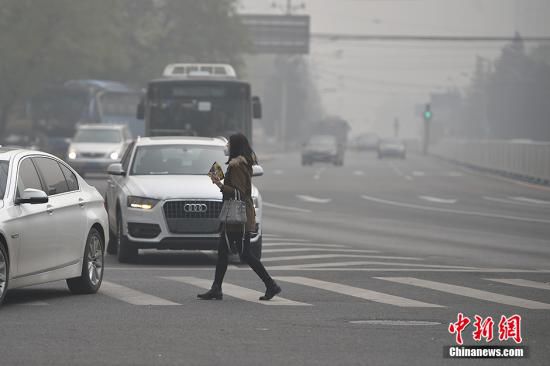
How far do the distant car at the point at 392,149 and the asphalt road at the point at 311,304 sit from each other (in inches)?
2962

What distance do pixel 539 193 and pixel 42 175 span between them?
30.0 metres

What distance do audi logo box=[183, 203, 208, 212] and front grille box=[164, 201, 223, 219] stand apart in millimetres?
12

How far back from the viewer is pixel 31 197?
13.1 m

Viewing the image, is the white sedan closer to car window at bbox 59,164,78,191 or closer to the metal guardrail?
car window at bbox 59,164,78,191

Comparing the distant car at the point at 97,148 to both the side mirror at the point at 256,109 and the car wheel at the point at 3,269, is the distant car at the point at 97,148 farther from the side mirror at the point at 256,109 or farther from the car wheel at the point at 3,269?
the car wheel at the point at 3,269

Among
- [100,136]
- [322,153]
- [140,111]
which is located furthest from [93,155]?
[322,153]

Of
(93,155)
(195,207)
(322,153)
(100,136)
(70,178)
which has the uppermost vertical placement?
(70,178)

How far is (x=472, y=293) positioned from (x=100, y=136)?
3231 cm

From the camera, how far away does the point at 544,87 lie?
12381cm

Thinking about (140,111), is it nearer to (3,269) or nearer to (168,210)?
(168,210)

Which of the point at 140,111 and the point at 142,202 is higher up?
the point at 142,202

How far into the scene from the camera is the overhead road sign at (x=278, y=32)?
95438 millimetres

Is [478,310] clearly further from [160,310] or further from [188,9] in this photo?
[188,9]

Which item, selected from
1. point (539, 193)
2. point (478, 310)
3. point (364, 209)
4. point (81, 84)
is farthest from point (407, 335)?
point (81, 84)
